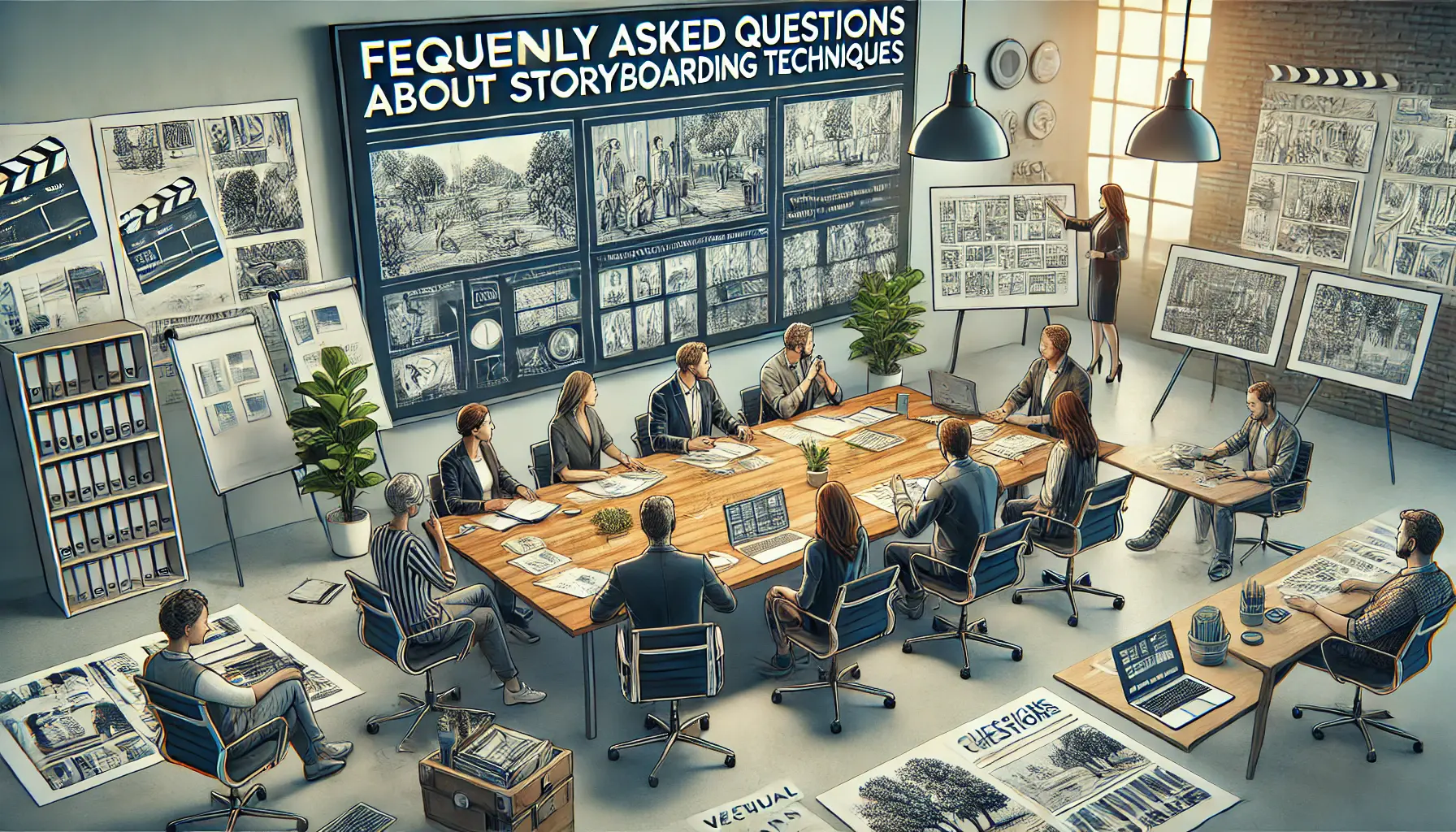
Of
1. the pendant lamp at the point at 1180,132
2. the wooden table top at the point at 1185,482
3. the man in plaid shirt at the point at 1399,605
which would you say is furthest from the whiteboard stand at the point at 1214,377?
the man in plaid shirt at the point at 1399,605

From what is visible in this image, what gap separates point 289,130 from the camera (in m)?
8.09

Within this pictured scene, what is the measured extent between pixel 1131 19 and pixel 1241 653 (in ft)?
26.5

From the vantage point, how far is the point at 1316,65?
1045 cm

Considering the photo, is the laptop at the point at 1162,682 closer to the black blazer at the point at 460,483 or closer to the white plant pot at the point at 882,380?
the black blazer at the point at 460,483

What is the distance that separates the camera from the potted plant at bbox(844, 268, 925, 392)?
34.1ft

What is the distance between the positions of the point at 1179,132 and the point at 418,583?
4.53 meters

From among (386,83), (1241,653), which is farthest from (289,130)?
(1241,653)

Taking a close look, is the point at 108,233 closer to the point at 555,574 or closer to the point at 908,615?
the point at 555,574

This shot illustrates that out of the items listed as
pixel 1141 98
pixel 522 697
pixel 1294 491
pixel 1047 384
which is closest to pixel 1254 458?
pixel 1294 491

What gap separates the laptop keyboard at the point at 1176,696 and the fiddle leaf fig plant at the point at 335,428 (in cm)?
492

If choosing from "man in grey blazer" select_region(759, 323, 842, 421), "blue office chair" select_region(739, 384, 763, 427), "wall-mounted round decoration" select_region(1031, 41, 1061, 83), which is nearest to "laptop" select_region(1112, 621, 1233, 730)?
"man in grey blazer" select_region(759, 323, 842, 421)

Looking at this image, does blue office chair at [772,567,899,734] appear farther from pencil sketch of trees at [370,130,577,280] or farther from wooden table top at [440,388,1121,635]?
pencil sketch of trees at [370,130,577,280]

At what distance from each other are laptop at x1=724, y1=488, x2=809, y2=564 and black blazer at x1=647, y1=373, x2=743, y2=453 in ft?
4.18

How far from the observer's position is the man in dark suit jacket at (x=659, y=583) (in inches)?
227
